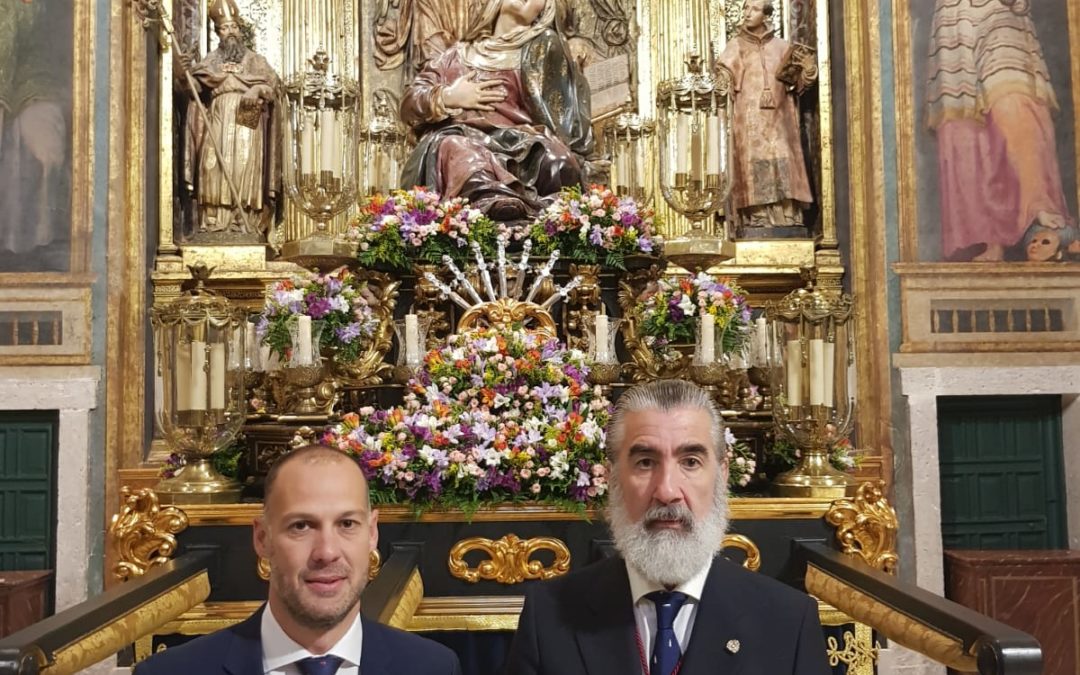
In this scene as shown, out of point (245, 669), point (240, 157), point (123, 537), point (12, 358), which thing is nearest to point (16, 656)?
point (245, 669)

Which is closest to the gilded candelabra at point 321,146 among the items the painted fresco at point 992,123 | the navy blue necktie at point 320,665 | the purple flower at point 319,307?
the purple flower at point 319,307

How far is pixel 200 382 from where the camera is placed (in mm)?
4812

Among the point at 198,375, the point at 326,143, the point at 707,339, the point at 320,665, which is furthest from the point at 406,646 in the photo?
the point at 326,143

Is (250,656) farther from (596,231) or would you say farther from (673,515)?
(596,231)

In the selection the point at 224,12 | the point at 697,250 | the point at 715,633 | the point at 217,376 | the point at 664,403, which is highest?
the point at 224,12

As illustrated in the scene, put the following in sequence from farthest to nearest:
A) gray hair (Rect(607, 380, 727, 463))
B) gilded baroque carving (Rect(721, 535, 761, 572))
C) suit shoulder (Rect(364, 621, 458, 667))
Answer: gilded baroque carving (Rect(721, 535, 761, 572)) < gray hair (Rect(607, 380, 727, 463)) < suit shoulder (Rect(364, 621, 458, 667))

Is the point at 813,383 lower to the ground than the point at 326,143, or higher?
lower

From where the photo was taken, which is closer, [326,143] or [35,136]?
[326,143]

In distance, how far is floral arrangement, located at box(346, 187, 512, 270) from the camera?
18.7ft

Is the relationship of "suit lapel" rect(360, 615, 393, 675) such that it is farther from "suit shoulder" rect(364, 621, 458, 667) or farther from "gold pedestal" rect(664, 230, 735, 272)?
"gold pedestal" rect(664, 230, 735, 272)

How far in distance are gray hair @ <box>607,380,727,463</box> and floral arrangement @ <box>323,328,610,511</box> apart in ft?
6.67

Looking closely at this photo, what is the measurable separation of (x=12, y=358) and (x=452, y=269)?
135 inches

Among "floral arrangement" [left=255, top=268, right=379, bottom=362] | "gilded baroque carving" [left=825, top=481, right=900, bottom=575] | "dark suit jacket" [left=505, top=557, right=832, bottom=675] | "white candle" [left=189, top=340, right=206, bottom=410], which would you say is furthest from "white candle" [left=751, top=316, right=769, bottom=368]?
"dark suit jacket" [left=505, top=557, right=832, bottom=675]

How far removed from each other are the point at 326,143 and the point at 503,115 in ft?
5.37
